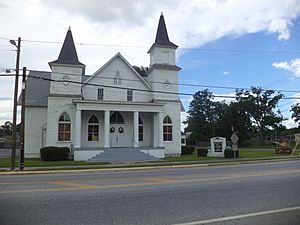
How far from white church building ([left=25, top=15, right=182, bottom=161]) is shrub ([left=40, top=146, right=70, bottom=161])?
100 centimetres

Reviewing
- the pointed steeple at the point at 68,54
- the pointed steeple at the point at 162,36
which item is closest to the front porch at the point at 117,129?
the pointed steeple at the point at 68,54

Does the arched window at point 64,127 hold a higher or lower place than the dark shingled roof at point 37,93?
lower

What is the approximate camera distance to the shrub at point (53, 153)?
27797 mm

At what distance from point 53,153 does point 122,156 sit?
19.6ft

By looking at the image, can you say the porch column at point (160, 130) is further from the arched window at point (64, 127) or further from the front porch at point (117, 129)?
the arched window at point (64, 127)

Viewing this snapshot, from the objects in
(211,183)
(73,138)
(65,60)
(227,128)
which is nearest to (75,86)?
(65,60)

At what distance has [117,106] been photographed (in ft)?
102

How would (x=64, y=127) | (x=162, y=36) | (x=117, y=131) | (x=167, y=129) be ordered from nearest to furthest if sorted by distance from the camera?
(x=64, y=127), (x=117, y=131), (x=167, y=129), (x=162, y=36)

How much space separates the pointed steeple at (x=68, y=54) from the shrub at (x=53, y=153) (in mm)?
8846

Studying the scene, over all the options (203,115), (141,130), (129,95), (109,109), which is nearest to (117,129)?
(141,130)

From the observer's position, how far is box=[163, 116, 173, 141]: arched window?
34469 millimetres

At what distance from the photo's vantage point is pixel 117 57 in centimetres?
3394

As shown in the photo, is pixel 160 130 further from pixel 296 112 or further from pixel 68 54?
pixel 296 112

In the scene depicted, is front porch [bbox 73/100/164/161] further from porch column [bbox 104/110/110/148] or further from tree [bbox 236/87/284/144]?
tree [bbox 236/87/284/144]
